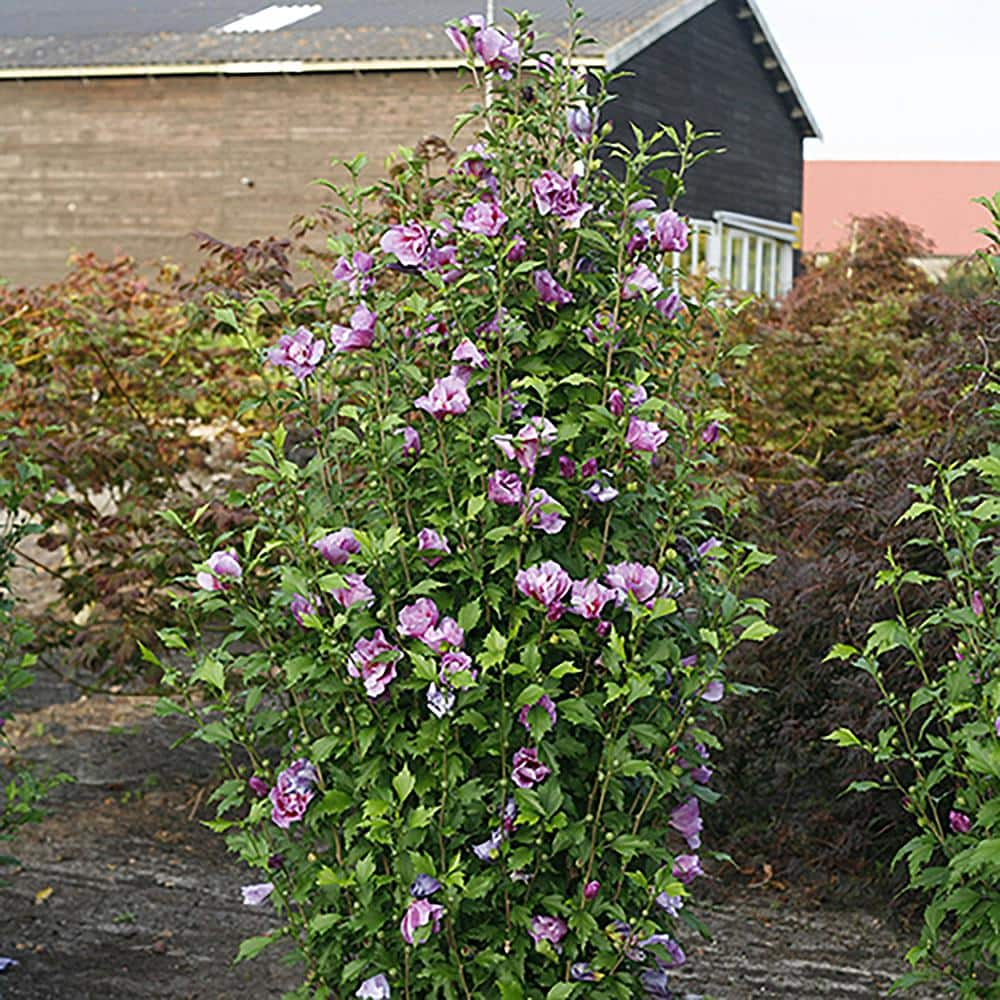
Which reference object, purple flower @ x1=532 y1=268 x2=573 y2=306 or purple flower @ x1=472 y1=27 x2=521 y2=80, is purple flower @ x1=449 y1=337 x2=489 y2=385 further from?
purple flower @ x1=472 y1=27 x2=521 y2=80

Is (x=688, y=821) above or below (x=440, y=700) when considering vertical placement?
below

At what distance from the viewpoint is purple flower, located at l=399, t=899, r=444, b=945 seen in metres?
2.92

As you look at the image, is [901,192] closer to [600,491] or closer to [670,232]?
[670,232]

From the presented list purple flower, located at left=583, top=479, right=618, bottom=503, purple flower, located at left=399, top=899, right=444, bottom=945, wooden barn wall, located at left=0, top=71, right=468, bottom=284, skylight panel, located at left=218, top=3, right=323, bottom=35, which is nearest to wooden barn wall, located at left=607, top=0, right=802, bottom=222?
wooden barn wall, located at left=0, top=71, right=468, bottom=284

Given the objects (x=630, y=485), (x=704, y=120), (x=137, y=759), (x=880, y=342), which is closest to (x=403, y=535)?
(x=630, y=485)

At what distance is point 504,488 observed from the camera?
3006 mm

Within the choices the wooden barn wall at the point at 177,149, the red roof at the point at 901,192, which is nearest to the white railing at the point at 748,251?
the wooden barn wall at the point at 177,149

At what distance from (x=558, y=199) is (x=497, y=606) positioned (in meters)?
0.85

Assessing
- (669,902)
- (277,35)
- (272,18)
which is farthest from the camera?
(272,18)

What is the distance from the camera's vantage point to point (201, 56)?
19.8 m

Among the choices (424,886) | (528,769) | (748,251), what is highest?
(748,251)

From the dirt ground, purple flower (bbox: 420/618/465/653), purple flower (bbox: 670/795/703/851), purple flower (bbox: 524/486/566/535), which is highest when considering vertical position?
purple flower (bbox: 524/486/566/535)

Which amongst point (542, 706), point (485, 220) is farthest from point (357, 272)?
point (542, 706)

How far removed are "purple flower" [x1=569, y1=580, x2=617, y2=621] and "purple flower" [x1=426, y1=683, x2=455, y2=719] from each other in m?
0.30
